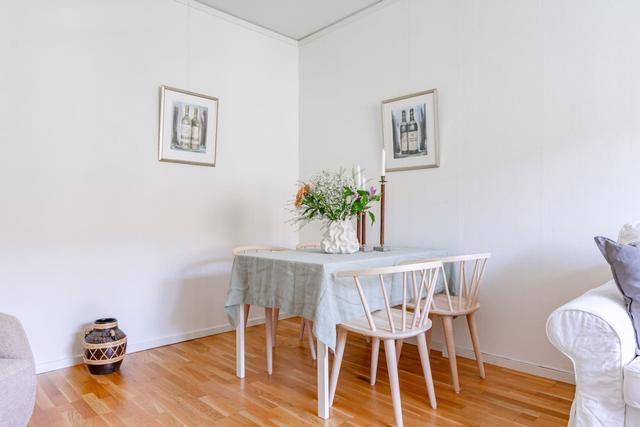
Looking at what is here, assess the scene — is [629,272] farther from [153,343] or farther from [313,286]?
[153,343]

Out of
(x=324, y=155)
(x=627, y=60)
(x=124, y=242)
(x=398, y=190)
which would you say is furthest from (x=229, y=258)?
(x=627, y=60)

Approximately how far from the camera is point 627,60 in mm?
2221

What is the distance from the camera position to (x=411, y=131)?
10.2ft

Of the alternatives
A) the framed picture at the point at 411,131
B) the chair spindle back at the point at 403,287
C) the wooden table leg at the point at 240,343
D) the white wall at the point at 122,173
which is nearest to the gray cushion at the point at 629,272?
the chair spindle back at the point at 403,287

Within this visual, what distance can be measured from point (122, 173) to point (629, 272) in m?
2.95

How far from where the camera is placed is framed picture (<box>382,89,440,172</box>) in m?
3.00

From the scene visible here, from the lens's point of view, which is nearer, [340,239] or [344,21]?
[340,239]

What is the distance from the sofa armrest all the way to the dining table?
1009 millimetres

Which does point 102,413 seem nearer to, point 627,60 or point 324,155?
point 324,155

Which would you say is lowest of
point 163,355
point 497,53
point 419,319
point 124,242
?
point 163,355

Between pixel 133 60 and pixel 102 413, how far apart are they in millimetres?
2302

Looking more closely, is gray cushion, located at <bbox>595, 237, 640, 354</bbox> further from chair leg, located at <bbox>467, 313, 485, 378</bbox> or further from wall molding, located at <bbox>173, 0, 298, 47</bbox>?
wall molding, located at <bbox>173, 0, 298, 47</bbox>

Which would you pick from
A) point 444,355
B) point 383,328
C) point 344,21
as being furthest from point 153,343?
point 344,21

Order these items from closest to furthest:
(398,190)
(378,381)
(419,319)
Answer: (419,319)
(378,381)
(398,190)
